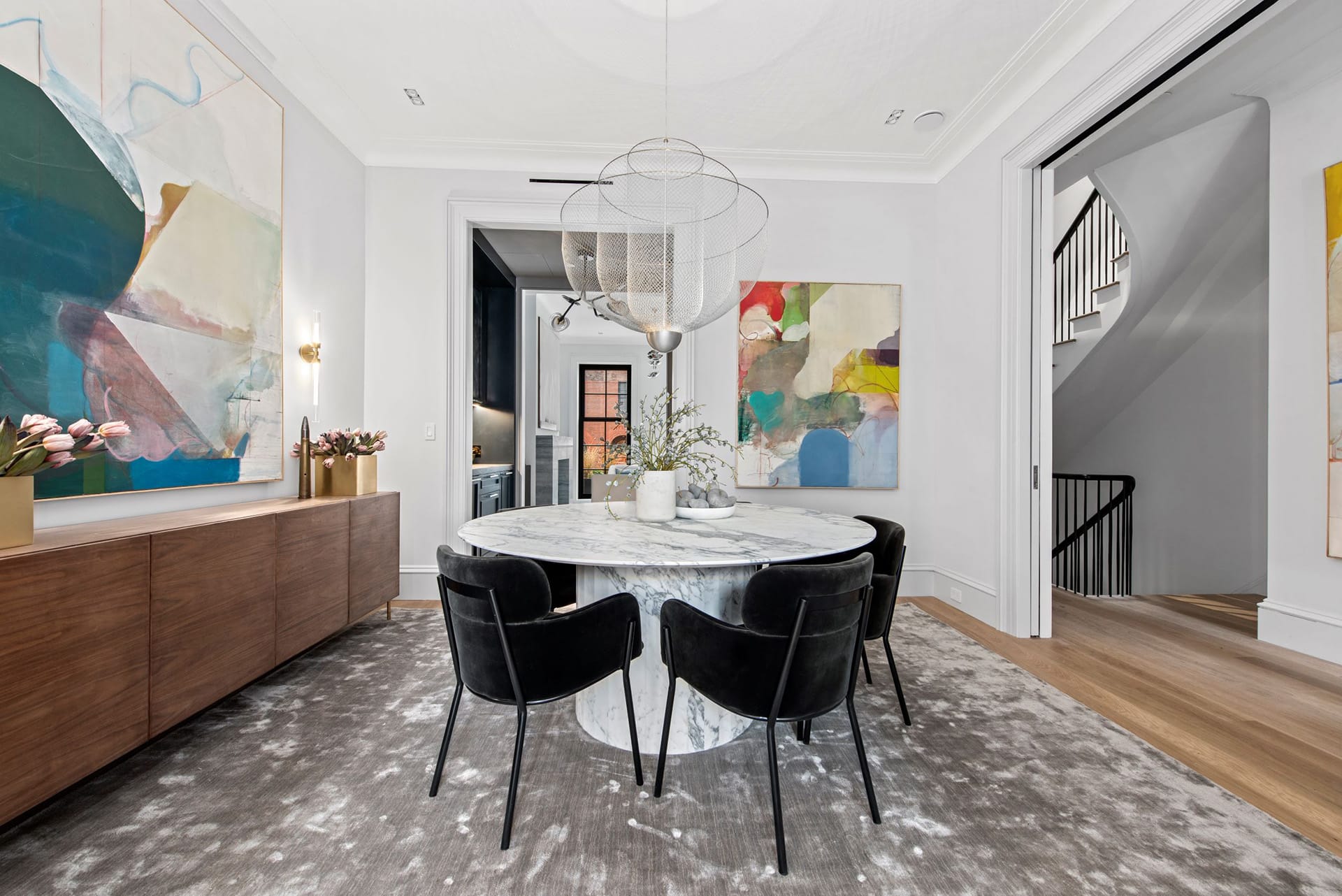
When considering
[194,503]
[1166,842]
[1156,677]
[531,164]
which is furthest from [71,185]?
[1156,677]

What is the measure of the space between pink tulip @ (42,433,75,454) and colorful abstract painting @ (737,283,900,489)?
3.29m

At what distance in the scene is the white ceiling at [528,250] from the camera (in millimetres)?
4891

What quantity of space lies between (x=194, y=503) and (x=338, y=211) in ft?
6.70

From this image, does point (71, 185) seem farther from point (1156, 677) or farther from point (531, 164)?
point (1156, 677)

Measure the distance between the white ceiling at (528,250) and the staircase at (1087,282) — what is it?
4.28 meters

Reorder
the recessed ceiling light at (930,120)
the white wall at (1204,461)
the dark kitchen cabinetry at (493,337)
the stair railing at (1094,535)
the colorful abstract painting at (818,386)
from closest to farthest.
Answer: the recessed ceiling light at (930,120)
the colorful abstract painting at (818,386)
the white wall at (1204,461)
the stair railing at (1094,535)
the dark kitchen cabinetry at (493,337)

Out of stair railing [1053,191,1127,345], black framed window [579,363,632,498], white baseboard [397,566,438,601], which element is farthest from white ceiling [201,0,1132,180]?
black framed window [579,363,632,498]

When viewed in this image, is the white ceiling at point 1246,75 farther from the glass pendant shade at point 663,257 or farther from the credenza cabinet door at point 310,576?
the credenza cabinet door at point 310,576

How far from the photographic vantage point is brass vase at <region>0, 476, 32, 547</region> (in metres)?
1.41

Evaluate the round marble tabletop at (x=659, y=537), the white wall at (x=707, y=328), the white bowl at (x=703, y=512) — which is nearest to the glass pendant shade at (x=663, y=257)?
the white bowl at (x=703, y=512)

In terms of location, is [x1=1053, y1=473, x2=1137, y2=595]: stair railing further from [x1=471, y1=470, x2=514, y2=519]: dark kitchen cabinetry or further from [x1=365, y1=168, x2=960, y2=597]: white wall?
[x1=471, y1=470, x2=514, y2=519]: dark kitchen cabinetry

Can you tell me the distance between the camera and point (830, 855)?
1.45 metres

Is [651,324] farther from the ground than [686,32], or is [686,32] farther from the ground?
[686,32]

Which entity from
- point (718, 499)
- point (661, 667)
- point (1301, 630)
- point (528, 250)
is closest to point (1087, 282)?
point (1301, 630)
